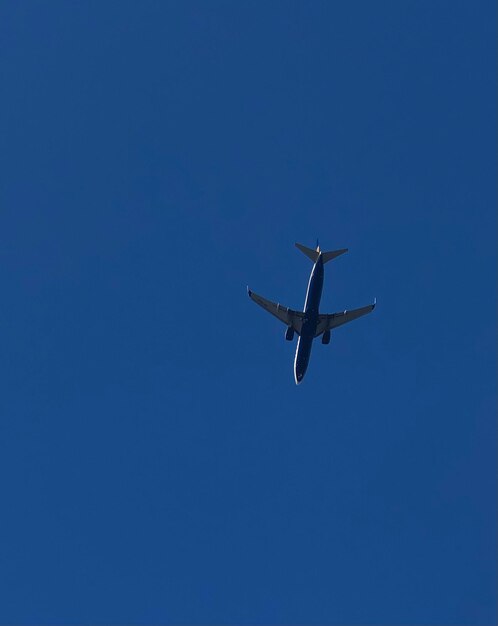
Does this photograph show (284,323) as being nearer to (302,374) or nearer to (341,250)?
(302,374)

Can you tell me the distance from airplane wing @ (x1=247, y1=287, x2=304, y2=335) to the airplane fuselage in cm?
179

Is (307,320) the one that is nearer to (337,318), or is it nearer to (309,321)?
(309,321)

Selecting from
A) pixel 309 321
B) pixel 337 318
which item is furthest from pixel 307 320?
pixel 337 318

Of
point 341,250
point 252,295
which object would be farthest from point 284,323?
point 341,250

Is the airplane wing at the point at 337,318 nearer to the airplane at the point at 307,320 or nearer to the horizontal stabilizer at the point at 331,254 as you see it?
the airplane at the point at 307,320

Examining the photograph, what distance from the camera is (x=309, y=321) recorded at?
13700cm

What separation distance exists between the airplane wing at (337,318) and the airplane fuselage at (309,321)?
99.4 inches

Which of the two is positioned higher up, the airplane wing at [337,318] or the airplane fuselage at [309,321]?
the airplane wing at [337,318]

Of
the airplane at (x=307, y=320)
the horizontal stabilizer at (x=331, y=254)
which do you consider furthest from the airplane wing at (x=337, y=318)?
the horizontal stabilizer at (x=331, y=254)

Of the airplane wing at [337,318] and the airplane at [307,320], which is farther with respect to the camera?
the airplane wing at [337,318]

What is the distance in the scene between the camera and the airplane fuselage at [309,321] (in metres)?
131

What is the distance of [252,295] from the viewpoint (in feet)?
471

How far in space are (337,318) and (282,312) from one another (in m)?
7.19

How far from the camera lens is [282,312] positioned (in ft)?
465
